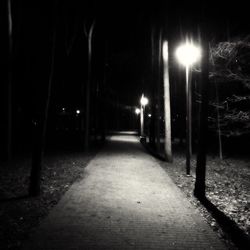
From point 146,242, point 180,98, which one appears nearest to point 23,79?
point 180,98

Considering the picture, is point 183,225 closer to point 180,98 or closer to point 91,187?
point 91,187

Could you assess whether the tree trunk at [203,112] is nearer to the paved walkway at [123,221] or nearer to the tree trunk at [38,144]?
the paved walkway at [123,221]

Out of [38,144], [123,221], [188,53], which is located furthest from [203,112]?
[38,144]

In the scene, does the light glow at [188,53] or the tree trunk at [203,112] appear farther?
the light glow at [188,53]

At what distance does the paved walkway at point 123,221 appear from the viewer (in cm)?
538

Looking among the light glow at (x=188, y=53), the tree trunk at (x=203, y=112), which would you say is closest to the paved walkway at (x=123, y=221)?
the tree trunk at (x=203, y=112)

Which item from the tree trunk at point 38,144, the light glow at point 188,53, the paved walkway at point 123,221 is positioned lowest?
the paved walkway at point 123,221

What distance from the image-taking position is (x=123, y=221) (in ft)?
21.4

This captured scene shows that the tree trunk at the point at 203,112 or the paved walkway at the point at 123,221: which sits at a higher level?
the tree trunk at the point at 203,112

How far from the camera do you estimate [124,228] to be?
240 inches

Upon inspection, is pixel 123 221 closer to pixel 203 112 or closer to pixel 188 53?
pixel 203 112

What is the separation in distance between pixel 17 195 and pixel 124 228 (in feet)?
13.1

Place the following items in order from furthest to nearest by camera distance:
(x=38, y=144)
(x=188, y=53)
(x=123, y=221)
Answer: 1. (x=188, y=53)
2. (x=38, y=144)
3. (x=123, y=221)

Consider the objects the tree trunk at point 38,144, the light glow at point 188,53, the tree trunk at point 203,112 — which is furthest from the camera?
the light glow at point 188,53
